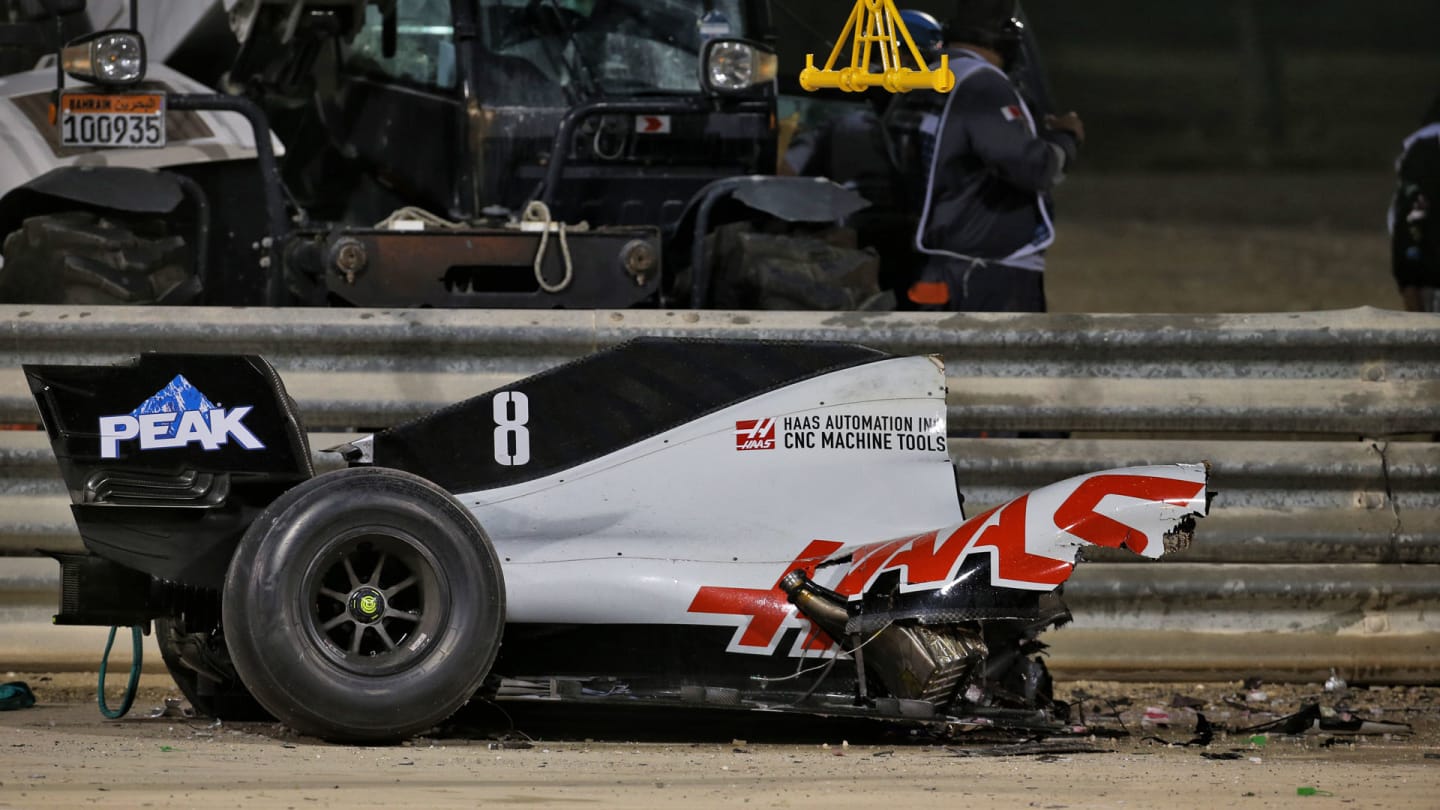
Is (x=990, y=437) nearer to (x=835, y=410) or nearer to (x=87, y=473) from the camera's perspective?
(x=835, y=410)

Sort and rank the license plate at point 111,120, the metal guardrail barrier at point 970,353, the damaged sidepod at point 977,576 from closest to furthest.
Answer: the damaged sidepod at point 977,576, the metal guardrail barrier at point 970,353, the license plate at point 111,120

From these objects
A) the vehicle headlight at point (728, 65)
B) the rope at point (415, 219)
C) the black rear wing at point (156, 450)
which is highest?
the vehicle headlight at point (728, 65)

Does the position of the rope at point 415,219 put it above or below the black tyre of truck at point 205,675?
above

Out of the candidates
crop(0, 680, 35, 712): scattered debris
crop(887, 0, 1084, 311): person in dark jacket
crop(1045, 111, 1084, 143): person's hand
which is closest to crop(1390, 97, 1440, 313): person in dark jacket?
crop(1045, 111, 1084, 143): person's hand

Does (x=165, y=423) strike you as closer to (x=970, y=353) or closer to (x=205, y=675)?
(x=205, y=675)

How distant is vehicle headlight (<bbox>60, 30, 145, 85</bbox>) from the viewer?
24.2ft

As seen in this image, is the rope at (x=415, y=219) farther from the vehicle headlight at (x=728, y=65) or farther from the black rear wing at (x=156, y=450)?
the black rear wing at (x=156, y=450)

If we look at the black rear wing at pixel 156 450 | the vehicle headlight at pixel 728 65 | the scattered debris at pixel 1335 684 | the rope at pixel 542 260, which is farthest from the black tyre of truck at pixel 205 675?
the scattered debris at pixel 1335 684

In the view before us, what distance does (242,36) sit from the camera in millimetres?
8719

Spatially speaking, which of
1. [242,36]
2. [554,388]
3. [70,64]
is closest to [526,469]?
[554,388]

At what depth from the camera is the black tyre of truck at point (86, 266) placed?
7457mm

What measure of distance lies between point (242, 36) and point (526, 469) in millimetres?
3805

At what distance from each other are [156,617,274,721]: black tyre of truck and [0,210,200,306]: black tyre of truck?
2.10 m

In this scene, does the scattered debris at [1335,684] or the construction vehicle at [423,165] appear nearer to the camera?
the scattered debris at [1335,684]
